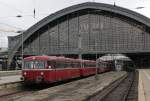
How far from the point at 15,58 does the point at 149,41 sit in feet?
187

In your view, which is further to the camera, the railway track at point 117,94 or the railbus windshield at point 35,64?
the railbus windshield at point 35,64

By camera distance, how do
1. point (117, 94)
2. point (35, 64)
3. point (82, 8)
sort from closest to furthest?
point (117, 94), point (35, 64), point (82, 8)

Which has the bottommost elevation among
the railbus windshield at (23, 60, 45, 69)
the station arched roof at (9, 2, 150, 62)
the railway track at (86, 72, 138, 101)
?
the railway track at (86, 72, 138, 101)

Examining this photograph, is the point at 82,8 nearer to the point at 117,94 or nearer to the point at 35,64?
the point at 35,64

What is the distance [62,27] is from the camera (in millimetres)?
166125

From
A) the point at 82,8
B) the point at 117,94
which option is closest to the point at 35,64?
the point at 117,94

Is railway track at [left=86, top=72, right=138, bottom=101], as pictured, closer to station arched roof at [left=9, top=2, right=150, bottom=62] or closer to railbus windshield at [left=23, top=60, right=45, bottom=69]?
railbus windshield at [left=23, top=60, right=45, bottom=69]

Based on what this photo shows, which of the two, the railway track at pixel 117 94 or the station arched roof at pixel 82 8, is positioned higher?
the station arched roof at pixel 82 8

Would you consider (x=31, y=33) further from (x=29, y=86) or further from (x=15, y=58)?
(x=29, y=86)

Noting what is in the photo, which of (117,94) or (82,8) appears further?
(82,8)

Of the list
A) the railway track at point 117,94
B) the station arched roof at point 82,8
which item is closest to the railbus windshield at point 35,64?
the railway track at point 117,94

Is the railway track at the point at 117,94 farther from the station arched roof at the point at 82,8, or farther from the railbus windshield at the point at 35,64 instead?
the station arched roof at the point at 82,8

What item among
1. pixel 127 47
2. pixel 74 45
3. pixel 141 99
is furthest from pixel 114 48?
pixel 141 99

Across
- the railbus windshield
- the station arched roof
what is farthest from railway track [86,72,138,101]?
the station arched roof
